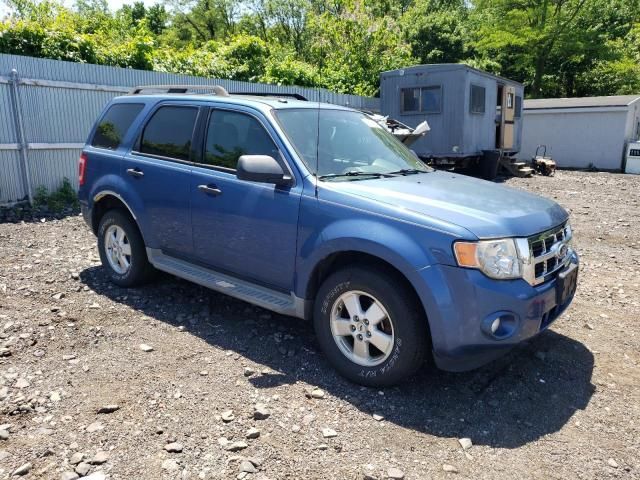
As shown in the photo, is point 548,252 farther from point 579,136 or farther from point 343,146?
point 579,136

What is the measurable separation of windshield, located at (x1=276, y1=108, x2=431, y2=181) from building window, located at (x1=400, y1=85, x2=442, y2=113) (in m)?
11.7

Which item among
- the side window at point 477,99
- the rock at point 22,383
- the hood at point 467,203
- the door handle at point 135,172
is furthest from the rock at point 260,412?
the side window at point 477,99

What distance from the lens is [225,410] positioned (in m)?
3.35

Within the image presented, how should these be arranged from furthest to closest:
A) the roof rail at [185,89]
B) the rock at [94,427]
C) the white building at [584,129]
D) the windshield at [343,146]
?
the white building at [584,129] < the roof rail at [185,89] < the windshield at [343,146] < the rock at [94,427]

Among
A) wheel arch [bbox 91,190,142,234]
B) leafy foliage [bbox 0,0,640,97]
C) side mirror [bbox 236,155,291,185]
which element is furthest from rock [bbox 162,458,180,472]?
leafy foliage [bbox 0,0,640,97]

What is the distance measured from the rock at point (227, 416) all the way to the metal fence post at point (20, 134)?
7371 millimetres

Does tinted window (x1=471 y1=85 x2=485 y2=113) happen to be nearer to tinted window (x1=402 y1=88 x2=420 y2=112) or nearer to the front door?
tinted window (x1=402 y1=88 x2=420 y2=112)

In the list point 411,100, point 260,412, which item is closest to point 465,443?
point 260,412

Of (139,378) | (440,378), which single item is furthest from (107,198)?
(440,378)

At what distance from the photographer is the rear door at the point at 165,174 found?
15.1 feet

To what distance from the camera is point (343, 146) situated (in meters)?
4.29

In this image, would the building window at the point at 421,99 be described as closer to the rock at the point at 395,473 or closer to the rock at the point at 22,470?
the rock at the point at 395,473

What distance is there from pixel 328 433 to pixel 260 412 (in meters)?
0.46

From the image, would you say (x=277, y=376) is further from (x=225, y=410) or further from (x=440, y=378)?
(x=440, y=378)
